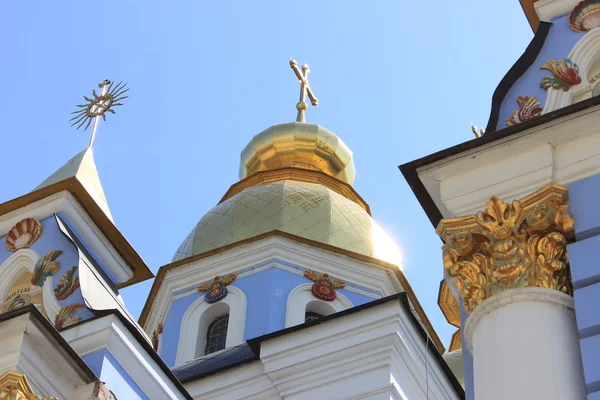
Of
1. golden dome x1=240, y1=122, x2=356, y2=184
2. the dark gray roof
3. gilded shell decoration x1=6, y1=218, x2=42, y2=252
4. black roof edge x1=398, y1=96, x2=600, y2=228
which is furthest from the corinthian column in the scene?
golden dome x1=240, y1=122, x2=356, y2=184

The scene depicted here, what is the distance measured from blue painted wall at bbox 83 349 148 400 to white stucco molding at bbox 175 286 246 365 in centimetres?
611

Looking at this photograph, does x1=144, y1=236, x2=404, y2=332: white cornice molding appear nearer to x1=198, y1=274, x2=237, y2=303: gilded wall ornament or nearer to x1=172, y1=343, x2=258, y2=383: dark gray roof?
x1=198, y1=274, x2=237, y2=303: gilded wall ornament

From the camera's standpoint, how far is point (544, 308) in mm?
7941

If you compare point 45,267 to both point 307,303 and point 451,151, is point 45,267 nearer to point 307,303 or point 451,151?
point 451,151

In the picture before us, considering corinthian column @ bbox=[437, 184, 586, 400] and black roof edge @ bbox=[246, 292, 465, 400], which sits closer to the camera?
corinthian column @ bbox=[437, 184, 586, 400]

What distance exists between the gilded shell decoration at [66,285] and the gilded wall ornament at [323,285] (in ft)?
19.9

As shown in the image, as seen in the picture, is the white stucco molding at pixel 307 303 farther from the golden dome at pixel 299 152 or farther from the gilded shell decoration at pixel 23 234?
the gilded shell decoration at pixel 23 234

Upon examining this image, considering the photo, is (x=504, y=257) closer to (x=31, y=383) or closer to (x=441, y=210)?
(x=441, y=210)

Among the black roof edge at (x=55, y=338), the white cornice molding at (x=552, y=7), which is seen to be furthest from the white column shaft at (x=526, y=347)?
the black roof edge at (x=55, y=338)

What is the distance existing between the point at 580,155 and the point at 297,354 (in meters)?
5.12

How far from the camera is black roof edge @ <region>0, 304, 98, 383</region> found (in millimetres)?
10047

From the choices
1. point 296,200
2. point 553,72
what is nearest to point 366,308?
point 553,72

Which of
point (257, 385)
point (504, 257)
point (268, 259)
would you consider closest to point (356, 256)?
point (268, 259)

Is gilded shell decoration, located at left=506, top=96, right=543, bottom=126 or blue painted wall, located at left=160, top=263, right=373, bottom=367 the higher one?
blue painted wall, located at left=160, top=263, right=373, bottom=367
